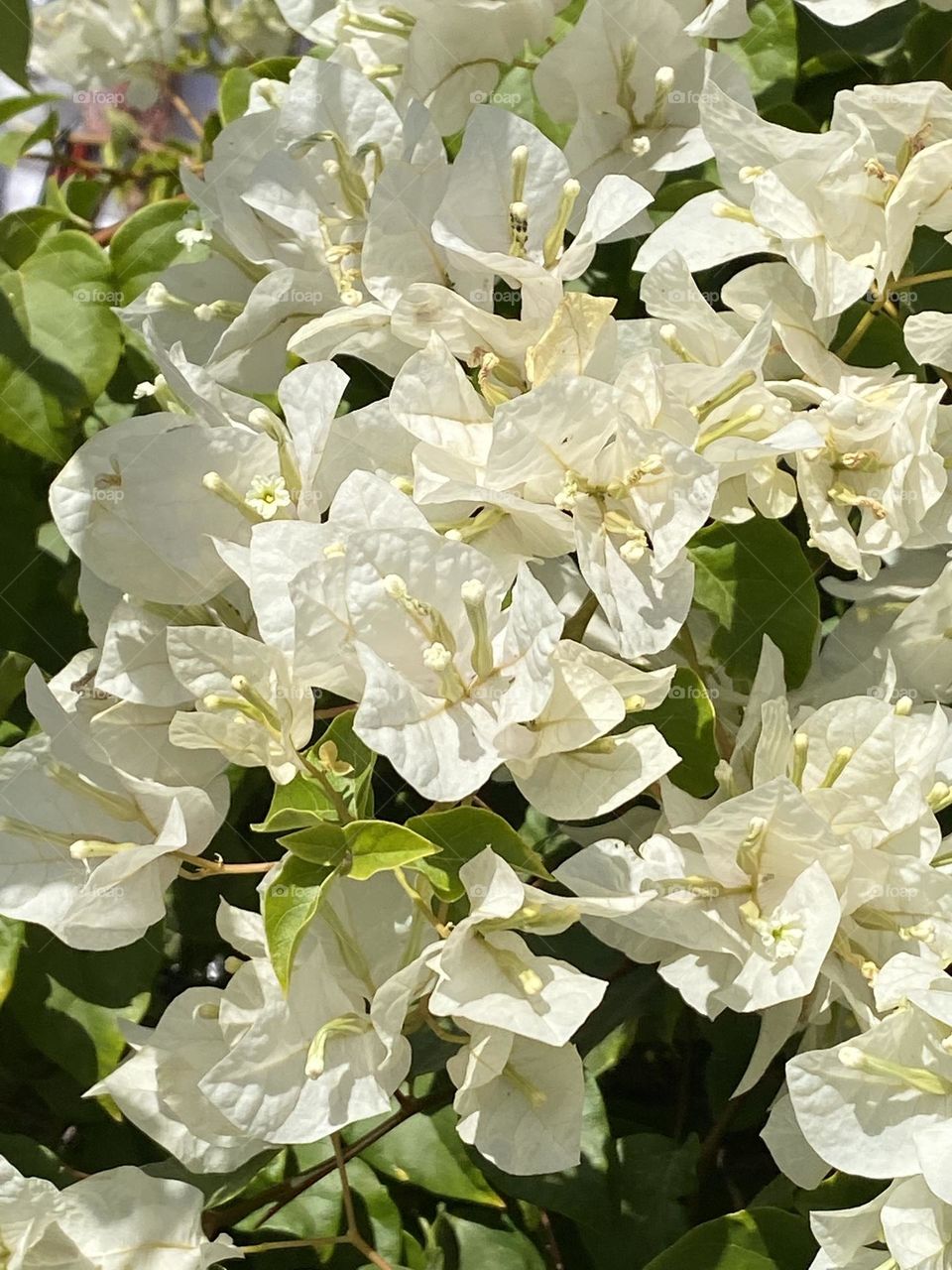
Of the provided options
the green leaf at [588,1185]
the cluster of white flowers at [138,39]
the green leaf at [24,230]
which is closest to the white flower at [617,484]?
the green leaf at [588,1185]

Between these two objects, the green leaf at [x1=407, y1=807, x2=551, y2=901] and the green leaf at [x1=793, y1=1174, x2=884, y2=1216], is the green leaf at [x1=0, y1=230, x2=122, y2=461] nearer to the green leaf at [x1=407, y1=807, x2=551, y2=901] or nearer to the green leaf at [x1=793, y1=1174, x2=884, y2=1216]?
the green leaf at [x1=407, y1=807, x2=551, y2=901]

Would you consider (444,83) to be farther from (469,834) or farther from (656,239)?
(469,834)

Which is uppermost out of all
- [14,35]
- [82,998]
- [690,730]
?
[14,35]

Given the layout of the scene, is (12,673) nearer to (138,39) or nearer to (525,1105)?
(525,1105)

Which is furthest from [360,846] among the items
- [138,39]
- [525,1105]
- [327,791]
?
[138,39]

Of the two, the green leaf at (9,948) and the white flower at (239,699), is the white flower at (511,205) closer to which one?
the white flower at (239,699)

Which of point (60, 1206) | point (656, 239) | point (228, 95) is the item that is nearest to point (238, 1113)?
point (60, 1206)
